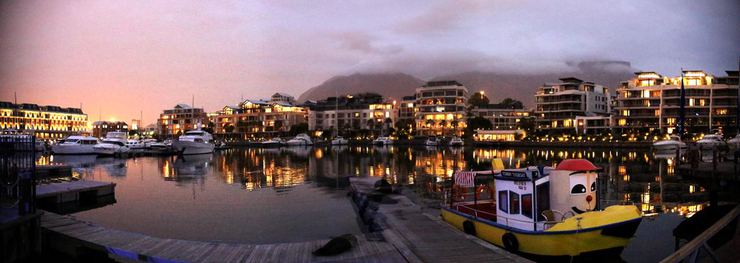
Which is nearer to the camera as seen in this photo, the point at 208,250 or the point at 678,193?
the point at 208,250

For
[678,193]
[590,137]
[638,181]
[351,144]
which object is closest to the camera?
[678,193]

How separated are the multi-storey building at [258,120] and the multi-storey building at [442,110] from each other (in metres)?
50.6

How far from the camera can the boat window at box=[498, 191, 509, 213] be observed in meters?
17.0

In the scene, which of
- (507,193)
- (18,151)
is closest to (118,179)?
(18,151)

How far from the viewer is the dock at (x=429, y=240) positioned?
1329cm

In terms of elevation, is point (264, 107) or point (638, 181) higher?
point (264, 107)

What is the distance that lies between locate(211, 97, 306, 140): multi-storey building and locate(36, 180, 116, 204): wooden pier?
148 metres

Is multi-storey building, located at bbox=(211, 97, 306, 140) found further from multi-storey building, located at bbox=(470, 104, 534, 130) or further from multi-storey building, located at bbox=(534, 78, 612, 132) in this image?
multi-storey building, located at bbox=(534, 78, 612, 132)

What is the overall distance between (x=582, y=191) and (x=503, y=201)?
2.71 metres

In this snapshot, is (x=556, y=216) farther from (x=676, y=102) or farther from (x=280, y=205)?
(x=676, y=102)

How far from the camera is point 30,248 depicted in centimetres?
1573

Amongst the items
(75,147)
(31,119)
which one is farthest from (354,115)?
(31,119)

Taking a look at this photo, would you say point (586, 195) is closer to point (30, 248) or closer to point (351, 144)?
point (30, 248)

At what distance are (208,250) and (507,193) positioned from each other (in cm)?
1041
